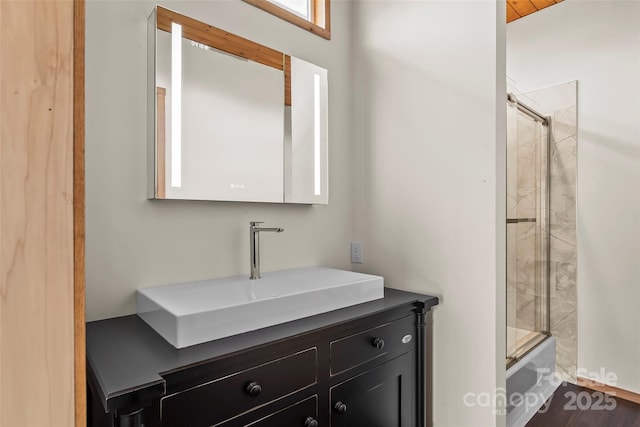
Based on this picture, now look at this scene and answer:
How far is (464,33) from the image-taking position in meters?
1.58

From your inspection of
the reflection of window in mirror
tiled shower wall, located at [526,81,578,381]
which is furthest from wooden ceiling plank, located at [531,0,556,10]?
the reflection of window in mirror

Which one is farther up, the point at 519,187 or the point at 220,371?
the point at 519,187

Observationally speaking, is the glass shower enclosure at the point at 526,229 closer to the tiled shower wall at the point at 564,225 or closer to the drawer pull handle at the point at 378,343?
the tiled shower wall at the point at 564,225

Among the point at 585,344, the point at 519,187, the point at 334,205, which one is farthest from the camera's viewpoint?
the point at 585,344

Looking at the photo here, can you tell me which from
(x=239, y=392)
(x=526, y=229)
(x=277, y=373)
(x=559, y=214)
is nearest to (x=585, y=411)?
(x=526, y=229)

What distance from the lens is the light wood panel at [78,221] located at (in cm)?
68

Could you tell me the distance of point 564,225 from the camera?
2531 millimetres

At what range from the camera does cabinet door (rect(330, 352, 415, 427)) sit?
126 cm

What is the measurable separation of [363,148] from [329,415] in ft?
4.23

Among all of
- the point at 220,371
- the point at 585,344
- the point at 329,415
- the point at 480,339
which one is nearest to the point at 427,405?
the point at 480,339

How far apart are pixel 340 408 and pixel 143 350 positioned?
660 mm

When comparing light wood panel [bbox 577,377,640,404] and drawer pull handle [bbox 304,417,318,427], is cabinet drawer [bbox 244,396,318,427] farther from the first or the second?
light wood panel [bbox 577,377,640,404]

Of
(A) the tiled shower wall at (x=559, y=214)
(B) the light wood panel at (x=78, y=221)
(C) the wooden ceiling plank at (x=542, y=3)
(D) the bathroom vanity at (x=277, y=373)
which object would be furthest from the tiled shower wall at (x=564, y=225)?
(B) the light wood panel at (x=78, y=221)
